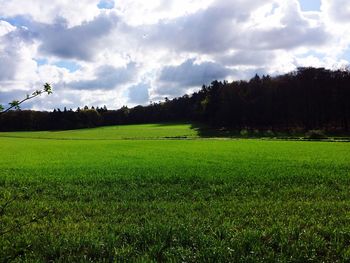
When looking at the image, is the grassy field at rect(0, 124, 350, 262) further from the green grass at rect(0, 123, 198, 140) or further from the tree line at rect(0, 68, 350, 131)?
the green grass at rect(0, 123, 198, 140)

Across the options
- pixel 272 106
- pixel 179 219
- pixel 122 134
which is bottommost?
pixel 179 219

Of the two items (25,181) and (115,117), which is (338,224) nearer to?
(25,181)

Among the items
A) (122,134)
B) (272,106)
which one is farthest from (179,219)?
(272,106)

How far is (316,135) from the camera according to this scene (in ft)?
276

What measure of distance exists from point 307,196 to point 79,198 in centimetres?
922

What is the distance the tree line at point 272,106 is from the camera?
353 feet

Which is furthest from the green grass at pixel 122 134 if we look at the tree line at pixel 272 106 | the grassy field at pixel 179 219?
the grassy field at pixel 179 219

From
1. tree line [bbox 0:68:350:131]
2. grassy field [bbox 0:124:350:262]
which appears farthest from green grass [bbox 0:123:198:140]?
grassy field [bbox 0:124:350:262]

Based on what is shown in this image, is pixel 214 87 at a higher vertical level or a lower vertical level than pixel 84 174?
higher

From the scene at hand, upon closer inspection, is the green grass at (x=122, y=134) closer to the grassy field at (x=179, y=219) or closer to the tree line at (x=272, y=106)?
the tree line at (x=272, y=106)

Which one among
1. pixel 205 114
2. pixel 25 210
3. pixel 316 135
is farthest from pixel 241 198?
pixel 205 114

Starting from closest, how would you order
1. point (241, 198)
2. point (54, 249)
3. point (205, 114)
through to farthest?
point (54, 249) → point (241, 198) → point (205, 114)

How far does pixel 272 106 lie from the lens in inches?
4833

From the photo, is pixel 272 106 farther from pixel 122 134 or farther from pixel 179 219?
pixel 179 219
